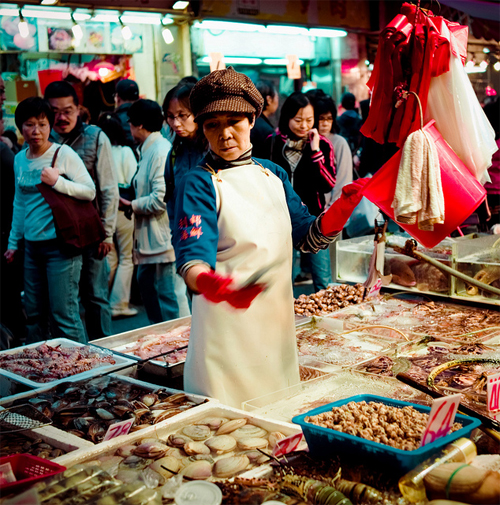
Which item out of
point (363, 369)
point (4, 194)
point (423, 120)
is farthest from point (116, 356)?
point (4, 194)

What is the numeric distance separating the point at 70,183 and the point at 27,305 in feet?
2.71

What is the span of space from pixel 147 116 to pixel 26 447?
3.09 metres

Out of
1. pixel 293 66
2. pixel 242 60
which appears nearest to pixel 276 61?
pixel 242 60

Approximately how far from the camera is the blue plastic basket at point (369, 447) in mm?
1416

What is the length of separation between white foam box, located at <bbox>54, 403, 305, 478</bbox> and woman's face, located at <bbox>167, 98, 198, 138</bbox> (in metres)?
1.90

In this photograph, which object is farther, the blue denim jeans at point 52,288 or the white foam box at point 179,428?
the blue denim jeans at point 52,288

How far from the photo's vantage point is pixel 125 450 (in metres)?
1.80

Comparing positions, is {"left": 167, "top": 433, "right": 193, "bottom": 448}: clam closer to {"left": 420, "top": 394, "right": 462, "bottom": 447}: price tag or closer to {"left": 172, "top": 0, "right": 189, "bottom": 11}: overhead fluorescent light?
{"left": 420, "top": 394, "right": 462, "bottom": 447}: price tag

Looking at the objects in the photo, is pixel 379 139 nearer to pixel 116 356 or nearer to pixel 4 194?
pixel 116 356

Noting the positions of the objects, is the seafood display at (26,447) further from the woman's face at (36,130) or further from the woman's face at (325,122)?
the woman's face at (325,122)

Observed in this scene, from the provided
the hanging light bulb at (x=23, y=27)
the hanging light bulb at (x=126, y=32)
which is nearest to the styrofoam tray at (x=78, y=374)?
the hanging light bulb at (x=23, y=27)

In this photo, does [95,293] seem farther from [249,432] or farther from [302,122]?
[249,432]

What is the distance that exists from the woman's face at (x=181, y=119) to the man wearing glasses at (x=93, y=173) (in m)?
1.07

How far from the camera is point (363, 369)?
2.47 metres
